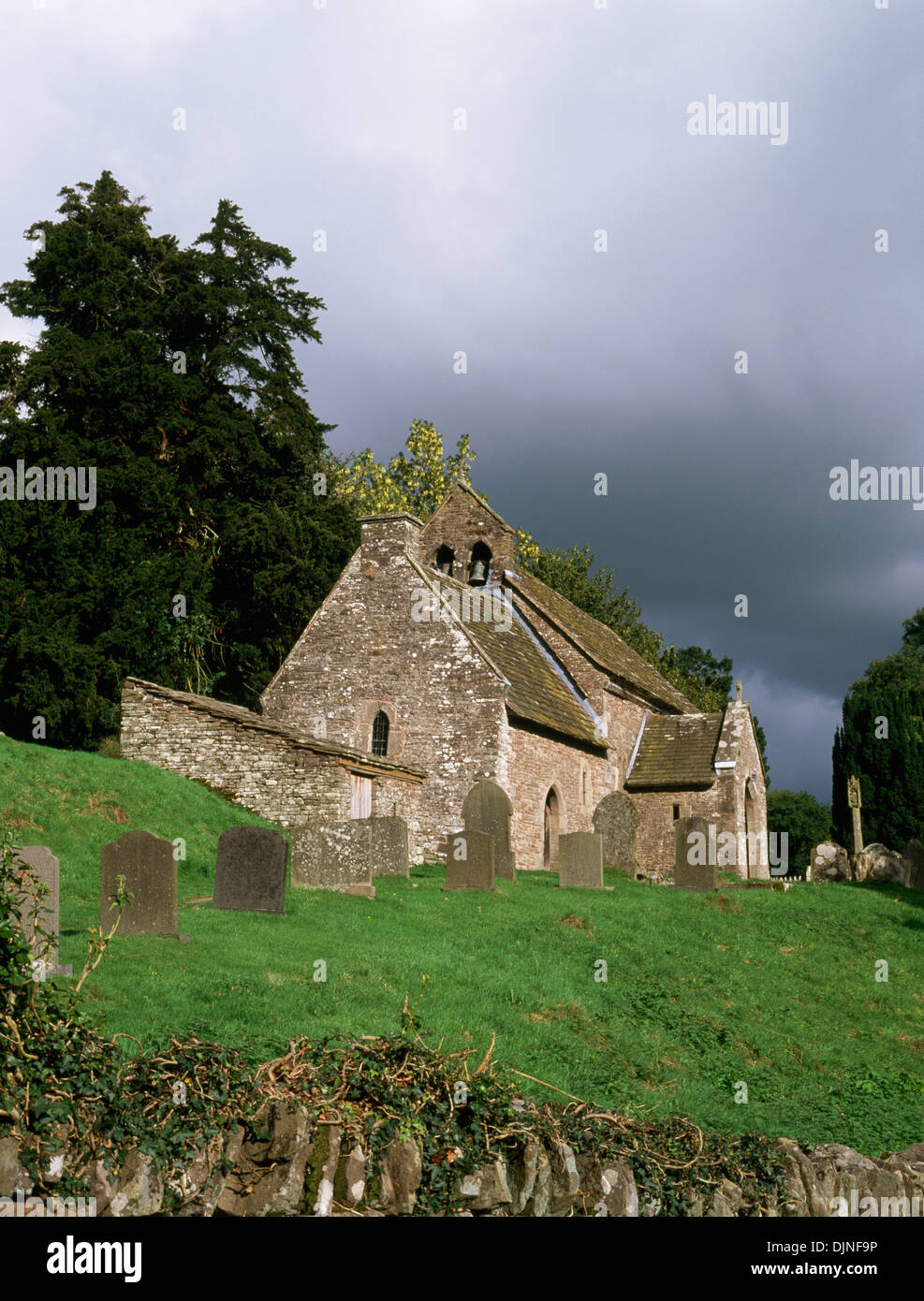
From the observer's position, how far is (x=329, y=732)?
27.7m

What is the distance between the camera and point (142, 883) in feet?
39.4

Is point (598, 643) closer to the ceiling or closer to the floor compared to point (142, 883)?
closer to the ceiling

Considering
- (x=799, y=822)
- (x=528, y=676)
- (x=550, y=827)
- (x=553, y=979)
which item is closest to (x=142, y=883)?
(x=553, y=979)

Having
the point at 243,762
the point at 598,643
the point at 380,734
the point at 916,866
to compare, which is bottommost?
the point at 916,866

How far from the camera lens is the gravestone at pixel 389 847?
1881 cm

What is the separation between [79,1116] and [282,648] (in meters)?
32.3

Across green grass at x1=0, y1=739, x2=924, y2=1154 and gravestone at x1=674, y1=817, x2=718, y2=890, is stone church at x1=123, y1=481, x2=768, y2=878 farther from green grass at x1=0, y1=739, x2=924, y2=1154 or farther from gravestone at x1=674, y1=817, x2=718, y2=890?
gravestone at x1=674, y1=817, x2=718, y2=890

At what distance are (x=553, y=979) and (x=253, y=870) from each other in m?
4.02

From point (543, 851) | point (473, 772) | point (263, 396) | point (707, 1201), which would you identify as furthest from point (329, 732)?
point (707, 1201)

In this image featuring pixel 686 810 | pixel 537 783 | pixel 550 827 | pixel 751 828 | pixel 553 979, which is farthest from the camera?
pixel 751 828

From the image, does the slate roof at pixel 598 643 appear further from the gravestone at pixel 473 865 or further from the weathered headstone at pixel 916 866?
the gravestone at pixel 473 865

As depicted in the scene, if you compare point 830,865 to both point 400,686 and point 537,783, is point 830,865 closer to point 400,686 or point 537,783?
point 537,783

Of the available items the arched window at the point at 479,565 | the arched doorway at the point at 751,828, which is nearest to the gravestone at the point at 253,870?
the arched window at the point at 479,565
